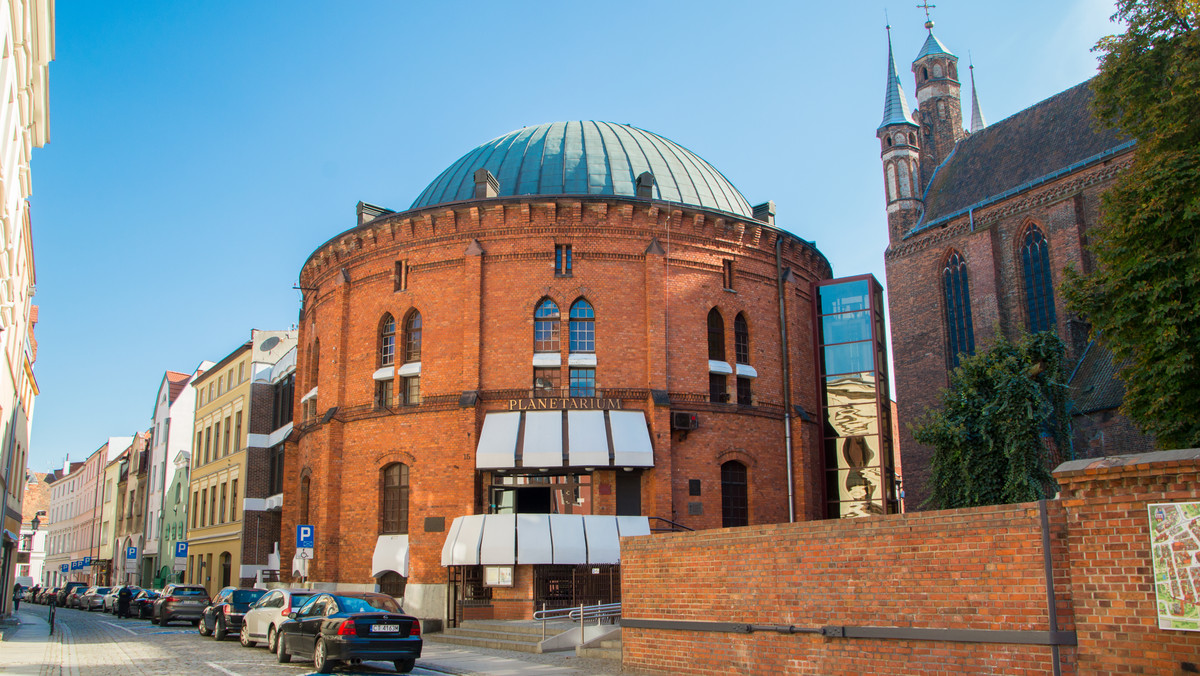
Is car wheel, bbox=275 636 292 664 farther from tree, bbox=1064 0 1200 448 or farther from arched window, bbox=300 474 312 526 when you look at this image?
tree, bbox=1064 0 1200 448

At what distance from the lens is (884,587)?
1123cm

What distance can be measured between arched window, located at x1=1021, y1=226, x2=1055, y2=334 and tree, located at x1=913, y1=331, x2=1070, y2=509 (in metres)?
12.2

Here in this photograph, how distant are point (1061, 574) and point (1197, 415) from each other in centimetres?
1120

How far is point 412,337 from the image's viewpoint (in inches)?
1077

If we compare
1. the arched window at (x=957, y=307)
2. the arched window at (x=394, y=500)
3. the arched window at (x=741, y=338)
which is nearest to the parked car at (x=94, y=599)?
the arched window at (x=394, y=500)

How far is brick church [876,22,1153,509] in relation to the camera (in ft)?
125

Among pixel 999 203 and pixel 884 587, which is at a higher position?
pixel 999 203

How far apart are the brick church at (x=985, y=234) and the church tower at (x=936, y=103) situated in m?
0.07

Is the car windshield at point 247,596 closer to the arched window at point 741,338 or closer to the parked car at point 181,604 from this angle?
the parked car at point 181,604

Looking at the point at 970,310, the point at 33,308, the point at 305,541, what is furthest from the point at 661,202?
the point at 33,308

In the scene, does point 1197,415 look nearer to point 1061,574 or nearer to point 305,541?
point 1061,574

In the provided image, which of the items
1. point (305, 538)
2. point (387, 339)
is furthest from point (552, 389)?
point (305, 538)

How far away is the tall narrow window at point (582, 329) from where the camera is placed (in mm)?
26031

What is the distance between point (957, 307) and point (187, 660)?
37864 millimetres
